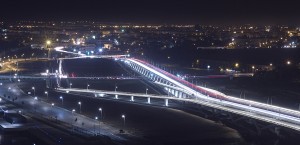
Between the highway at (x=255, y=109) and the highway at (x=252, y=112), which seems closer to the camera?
the highway at (x=252, y=112)

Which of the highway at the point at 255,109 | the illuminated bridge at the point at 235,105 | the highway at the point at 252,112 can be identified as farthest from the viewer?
the illuminated bridge at the point at 235,105

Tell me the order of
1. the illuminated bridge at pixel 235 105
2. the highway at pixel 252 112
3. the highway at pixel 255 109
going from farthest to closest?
the illuminated bridge at pixel 235 105, the highway at pixel 255 109, the highway at pixel 252 112

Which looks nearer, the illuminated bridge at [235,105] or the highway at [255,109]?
the highway at [255,109]

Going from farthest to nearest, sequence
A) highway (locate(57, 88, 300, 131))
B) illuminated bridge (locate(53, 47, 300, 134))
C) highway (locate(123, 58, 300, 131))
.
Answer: illuminated bridge (locate(53, 47, 300, 134)) < highway (locate(123, 58, 300, 131)) < highway (locate(57, 88, 300, 131))

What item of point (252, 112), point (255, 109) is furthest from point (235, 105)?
point (252, 112)

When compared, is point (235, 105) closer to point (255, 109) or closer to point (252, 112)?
point (255, 109)

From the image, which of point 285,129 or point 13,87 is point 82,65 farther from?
point 285,129

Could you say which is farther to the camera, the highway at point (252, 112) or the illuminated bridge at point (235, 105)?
the illuminated bridge at point (235, 105)

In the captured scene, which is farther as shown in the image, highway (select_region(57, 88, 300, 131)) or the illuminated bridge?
the illuminated bridge

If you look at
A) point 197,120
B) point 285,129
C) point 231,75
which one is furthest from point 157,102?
point 231,75

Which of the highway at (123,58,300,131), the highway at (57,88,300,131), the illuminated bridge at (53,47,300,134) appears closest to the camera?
the highway at (57,88,300,131)

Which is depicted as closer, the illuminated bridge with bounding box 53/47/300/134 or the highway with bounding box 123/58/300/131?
the highway with bounding box 123/58/300/131
